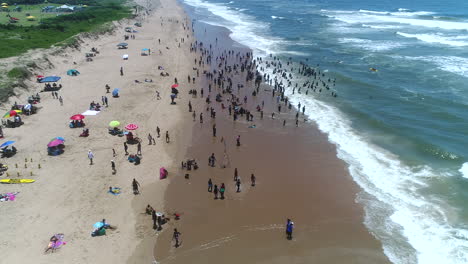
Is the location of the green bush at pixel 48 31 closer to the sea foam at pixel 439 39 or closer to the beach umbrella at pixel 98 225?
the beach umbrella at pixel 98 225

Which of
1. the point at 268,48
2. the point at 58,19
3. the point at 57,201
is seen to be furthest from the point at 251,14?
the point at 57,201

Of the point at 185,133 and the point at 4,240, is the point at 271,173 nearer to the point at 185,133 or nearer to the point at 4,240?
the point at 185,133

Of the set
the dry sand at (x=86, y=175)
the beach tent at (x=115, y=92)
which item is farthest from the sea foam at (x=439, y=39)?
the beach tent at (x=115, y=92)

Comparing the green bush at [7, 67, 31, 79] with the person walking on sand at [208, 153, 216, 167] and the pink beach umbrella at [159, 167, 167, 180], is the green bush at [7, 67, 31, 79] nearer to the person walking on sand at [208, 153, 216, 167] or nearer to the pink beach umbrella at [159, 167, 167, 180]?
the pink beach umbrella at [159, 167, 167, 180]

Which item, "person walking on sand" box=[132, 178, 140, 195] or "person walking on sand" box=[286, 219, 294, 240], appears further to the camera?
"person walking on sand" box=[132, 178, 140, 195]

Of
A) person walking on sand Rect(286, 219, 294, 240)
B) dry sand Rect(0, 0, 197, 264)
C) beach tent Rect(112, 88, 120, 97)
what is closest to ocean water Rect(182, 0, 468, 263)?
person walking on sand Rect(286, 219, 294, 240)

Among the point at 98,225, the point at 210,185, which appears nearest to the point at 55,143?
the point at 98,225

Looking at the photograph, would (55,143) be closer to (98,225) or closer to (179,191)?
(98,225)
